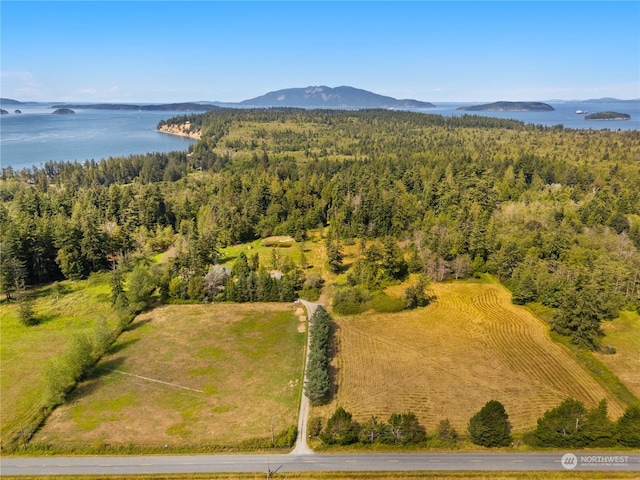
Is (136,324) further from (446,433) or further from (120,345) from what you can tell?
(446,433)

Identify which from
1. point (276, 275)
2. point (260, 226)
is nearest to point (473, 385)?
point (276, 275)

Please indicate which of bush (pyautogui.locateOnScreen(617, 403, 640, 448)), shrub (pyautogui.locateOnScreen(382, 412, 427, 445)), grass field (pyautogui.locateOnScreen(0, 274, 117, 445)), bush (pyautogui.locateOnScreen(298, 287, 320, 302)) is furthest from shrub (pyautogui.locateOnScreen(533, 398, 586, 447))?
grass field (pyautogui.locateOnScreen(0, 274, 117, 445))

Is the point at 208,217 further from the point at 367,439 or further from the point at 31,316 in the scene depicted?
the point at 367,439

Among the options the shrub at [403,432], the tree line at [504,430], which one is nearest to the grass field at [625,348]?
the tree line at [504,430]

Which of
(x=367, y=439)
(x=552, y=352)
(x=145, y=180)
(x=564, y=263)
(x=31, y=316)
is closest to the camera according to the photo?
(x=367, y=439)

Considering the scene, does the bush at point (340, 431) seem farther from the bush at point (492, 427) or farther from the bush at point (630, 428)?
the bush at point (630, 428)

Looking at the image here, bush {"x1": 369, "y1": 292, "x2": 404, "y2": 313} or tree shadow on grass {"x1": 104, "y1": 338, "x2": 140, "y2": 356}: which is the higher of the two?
bush {"x1": 369, "y1": 292, "x2": 404, "y2": 313}

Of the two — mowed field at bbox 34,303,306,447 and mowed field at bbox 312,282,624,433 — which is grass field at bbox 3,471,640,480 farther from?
mowed field at bbox 312,282,624,433
